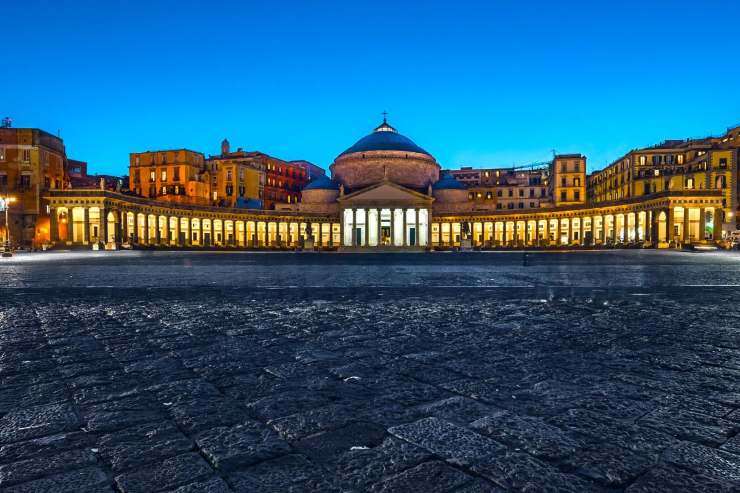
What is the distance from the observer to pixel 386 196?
81375 millimetres

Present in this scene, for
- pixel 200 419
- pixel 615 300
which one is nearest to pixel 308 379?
pixel 200 419

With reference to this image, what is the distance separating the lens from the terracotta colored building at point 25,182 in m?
60.2

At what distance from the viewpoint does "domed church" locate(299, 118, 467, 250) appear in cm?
8169

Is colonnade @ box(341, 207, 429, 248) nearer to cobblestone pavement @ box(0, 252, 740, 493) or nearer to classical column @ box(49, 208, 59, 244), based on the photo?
classical column @ box(49, 208, 59, 244)

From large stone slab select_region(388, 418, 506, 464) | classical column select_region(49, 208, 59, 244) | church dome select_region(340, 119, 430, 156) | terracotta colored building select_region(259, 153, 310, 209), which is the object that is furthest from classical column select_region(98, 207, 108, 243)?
large stone slab select_region(388, 418, 506, 464)

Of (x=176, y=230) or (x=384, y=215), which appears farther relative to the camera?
(x=384, y=215)

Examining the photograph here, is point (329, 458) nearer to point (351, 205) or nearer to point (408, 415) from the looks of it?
point (408, 415)

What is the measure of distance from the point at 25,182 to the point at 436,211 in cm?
6514

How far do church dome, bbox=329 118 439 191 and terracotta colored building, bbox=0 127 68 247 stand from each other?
50.1 m

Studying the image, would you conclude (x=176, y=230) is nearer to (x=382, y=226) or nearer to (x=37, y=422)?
(x=382, y=226)

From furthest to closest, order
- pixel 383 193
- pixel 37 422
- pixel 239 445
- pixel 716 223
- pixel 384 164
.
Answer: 1. pixel 384 164
2. pixel 383 193
3. pixel 716 223
4. pixel 37 422
5. pixel 239 445

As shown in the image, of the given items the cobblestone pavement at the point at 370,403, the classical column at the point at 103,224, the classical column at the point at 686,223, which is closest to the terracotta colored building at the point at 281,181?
the classical column at the point at 103,224

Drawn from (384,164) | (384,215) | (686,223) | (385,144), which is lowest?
(686,223)

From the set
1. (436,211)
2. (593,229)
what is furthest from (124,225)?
(593,229)
